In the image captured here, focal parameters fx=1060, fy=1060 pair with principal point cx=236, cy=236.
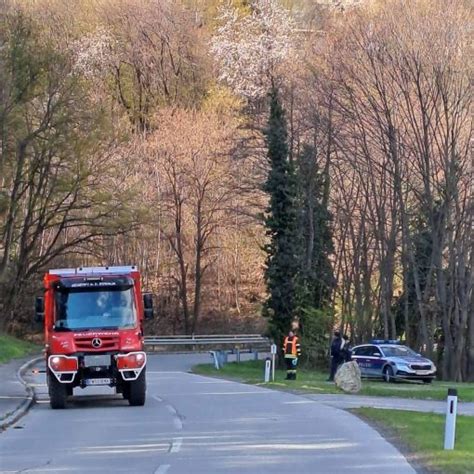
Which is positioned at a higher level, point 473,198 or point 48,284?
point 473,198

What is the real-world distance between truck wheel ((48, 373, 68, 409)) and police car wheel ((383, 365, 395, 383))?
16464 millimetres

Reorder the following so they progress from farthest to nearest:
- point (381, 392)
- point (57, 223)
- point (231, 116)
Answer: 1. point (231, 116)
2. point (57, 223)
3. point (381, 392)

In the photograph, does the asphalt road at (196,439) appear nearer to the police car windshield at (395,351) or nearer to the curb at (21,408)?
the curb at (21,408)

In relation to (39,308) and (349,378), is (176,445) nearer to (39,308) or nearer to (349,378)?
(39,308)

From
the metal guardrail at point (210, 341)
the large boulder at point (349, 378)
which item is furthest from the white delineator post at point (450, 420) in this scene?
the metal guardrail at point (210, 341)

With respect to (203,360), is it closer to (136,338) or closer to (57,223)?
(57,223)

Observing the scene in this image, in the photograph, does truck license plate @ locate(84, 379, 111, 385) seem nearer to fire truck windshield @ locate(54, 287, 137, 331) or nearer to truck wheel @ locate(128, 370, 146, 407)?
truck wheel @ locate(128, 370, 146, 407)

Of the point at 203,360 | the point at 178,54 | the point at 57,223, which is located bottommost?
the point at 203,360

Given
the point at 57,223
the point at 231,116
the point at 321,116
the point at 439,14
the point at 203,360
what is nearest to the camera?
the point at 439,14

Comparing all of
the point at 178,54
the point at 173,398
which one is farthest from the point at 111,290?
the point at 178,54

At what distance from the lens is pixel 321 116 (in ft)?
150

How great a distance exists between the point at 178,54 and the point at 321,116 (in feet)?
77.6

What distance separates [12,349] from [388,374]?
66.9 feet

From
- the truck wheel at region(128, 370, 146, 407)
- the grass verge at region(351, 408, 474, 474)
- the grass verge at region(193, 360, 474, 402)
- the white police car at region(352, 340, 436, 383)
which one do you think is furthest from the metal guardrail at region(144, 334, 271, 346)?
the grass verge at region(351, 408, 474, 474)
